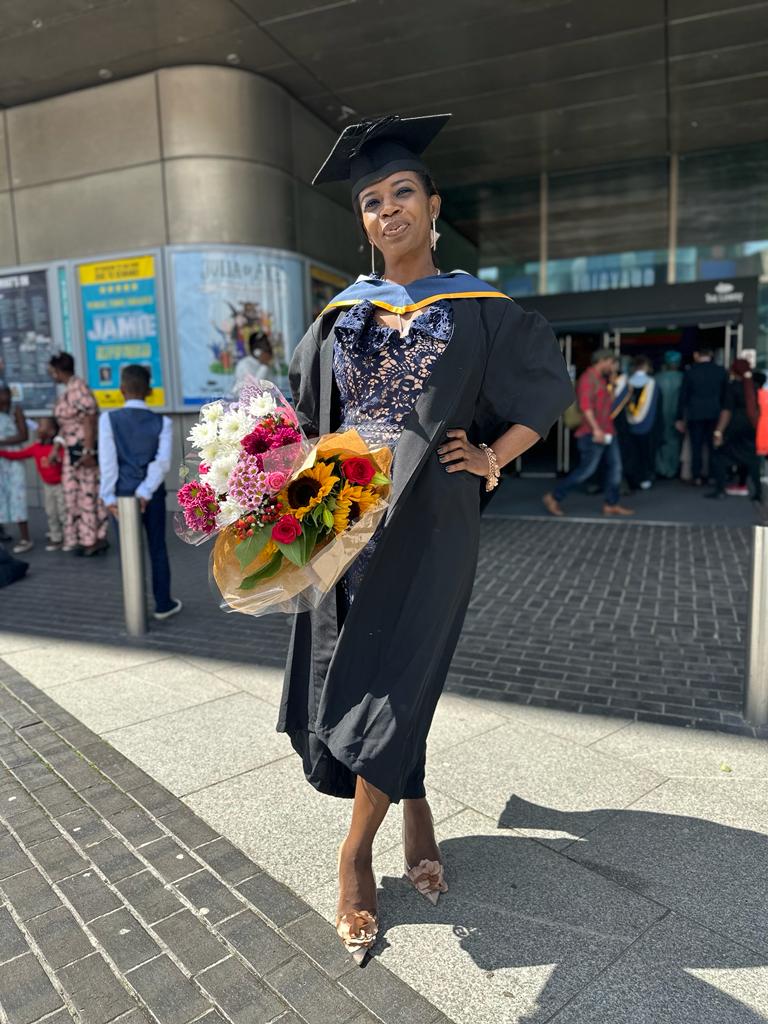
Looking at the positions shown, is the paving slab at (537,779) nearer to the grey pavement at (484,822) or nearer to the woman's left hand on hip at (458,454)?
the grey pavement at (484,822)

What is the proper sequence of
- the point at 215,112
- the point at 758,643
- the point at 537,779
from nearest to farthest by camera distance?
the point at 537,779 < the point at 758,643 < the point at 215,112

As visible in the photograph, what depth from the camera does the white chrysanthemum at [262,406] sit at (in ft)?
6.56

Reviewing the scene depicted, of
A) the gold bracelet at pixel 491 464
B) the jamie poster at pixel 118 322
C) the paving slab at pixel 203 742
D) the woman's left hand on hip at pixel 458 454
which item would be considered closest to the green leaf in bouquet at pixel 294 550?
the woman's left hand on hip at pixel 458 454

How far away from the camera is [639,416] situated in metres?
11.3

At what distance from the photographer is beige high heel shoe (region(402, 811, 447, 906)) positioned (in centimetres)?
243

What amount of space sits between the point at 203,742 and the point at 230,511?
206cm

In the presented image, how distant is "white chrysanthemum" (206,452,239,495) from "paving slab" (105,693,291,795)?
1.73 metres

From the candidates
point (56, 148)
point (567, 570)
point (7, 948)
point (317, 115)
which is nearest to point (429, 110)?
point (317, 115)

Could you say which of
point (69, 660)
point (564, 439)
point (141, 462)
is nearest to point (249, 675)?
point (69, 660)

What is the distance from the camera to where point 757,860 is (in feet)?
8.51

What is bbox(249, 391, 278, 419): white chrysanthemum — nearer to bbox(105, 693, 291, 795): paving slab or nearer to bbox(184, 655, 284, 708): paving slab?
bbox(105, 693, 291, 795): paving slab

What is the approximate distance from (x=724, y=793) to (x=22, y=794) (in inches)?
111

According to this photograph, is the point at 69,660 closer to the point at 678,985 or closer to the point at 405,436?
the point at 405,436

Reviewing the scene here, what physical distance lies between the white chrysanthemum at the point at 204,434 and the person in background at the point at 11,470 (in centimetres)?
704
